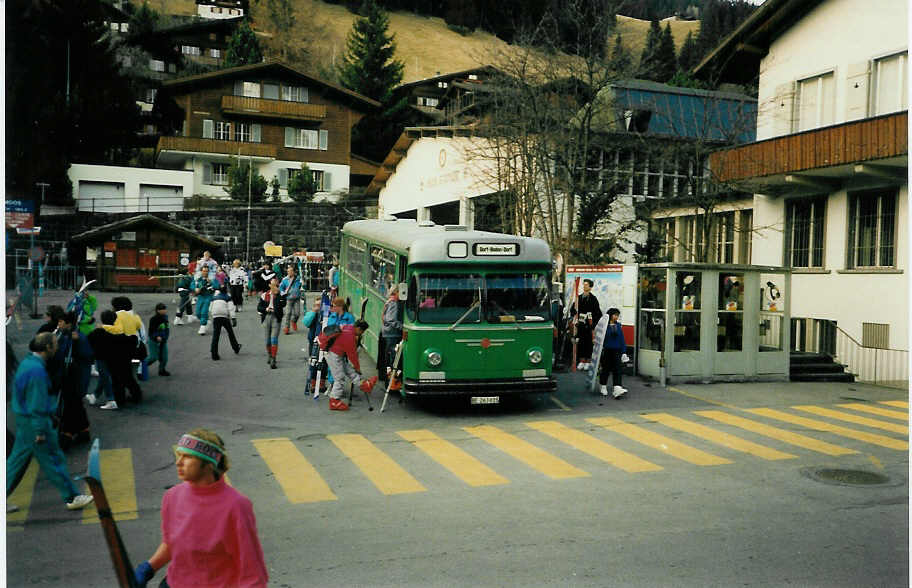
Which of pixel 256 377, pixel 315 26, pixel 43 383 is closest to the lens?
pixel 43 383

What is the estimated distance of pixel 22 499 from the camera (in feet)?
29.1

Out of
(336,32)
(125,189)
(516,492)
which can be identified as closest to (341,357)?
(516,492)

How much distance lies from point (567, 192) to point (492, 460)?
16.9 meters

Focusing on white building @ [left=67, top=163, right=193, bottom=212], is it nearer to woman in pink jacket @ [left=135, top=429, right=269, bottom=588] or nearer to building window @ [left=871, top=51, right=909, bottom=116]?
building window @ [left=871, top=51, right=909, bottom=116]

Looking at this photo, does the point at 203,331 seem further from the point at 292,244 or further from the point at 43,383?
the point at 292,244

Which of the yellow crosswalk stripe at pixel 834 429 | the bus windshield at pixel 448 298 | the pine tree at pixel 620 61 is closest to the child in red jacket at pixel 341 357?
the bus windshield at pixel 448 298

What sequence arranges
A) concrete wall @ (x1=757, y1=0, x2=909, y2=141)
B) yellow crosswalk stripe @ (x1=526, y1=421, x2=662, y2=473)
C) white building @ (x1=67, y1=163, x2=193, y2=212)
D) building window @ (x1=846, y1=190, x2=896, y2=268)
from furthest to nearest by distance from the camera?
1. white building @ (x1=67, y1=163, x2=193, y2=212)
2. concrete wall @ (x1=757, y1=0, x2=909, y2=141)
3. building window @ (x1=846, y1=190, x2=896, y2=268)
4. yellow crosswalk stripe @ (x1=526, y1=421, x2=662, y2=473)

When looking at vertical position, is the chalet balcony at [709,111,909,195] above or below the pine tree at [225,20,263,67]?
below

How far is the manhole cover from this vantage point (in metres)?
9.83

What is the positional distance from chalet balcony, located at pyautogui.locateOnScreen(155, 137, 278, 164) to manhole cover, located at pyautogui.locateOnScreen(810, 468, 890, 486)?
2191 inches

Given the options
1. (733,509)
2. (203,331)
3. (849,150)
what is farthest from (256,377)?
(849,150)

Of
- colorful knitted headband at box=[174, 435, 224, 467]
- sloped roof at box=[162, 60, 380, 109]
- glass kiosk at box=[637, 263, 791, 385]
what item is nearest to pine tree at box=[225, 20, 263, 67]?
sloped roof at box=[162, 60, 380, 109]

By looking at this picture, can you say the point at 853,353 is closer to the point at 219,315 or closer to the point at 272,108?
the point at 219,315

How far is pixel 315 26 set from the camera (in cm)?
9438
